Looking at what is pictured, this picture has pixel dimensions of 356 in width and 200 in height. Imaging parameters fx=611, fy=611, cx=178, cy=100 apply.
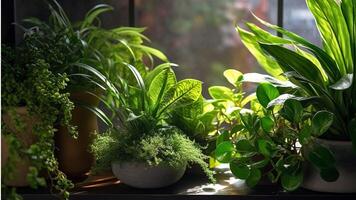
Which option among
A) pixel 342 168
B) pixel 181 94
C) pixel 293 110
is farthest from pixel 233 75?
pixel 342 168

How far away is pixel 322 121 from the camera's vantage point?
1.35 metres

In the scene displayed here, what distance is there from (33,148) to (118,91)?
0.63 metres

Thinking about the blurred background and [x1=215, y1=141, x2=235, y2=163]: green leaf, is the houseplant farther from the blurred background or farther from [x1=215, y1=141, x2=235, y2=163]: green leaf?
the blurred background

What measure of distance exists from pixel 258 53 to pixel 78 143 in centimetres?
51

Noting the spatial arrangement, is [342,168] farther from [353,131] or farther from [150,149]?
[150,149]

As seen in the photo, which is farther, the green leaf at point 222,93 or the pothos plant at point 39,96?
the green leaf at point 222,93

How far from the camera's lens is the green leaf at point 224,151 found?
4.75 feet

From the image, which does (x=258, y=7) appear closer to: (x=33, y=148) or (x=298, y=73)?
(x=298, y=73)

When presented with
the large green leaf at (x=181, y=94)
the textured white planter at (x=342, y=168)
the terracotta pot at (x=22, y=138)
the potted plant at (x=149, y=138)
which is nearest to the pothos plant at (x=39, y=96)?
the terracotta pot at (x=22, y=138)

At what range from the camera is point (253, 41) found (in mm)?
1511

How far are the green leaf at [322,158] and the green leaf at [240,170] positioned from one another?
150 millimetres

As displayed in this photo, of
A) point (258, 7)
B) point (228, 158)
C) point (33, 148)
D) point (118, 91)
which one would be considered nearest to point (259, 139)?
point (228, 158)

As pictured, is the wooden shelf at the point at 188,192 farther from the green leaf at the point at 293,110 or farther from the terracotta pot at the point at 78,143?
the green leaf at the point at 293,110

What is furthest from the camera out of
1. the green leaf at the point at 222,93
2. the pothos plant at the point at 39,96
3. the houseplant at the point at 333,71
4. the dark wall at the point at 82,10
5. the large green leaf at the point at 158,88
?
the dark wall at the point at 82,10
